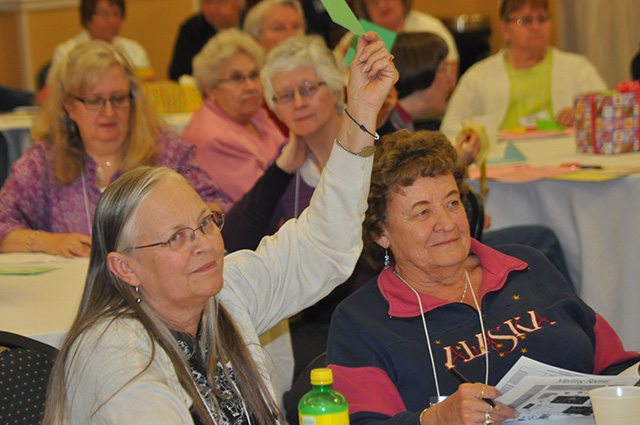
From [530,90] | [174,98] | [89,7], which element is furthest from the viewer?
[89,7]

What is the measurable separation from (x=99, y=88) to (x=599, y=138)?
216 centimetres

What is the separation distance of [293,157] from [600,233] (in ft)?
3.85

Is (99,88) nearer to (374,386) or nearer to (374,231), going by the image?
(374,231)

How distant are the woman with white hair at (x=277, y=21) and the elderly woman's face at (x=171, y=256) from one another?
146 inches

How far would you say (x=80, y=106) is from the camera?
120 inches

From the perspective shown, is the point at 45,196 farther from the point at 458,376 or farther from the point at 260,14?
the point at 260,14

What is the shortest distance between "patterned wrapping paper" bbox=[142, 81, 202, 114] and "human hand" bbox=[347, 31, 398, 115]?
388 centimetres

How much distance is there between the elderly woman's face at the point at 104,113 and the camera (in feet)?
9.97

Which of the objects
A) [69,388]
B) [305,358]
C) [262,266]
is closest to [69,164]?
[305,358]

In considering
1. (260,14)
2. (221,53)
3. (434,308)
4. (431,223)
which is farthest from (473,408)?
(260,14)

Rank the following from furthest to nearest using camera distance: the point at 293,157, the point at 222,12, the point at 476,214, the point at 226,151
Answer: the point at 222,12
the point at 226,151
the point at 293,157
the point at 476,214

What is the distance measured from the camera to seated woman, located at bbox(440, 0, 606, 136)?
4820 millimetres

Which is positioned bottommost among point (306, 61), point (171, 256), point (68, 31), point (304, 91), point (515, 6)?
point (68, 31)

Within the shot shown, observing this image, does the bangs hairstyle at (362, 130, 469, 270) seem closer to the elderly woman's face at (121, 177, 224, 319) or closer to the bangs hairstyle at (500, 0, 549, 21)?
the elderly woman's face at (121, 177, 224, 319)
